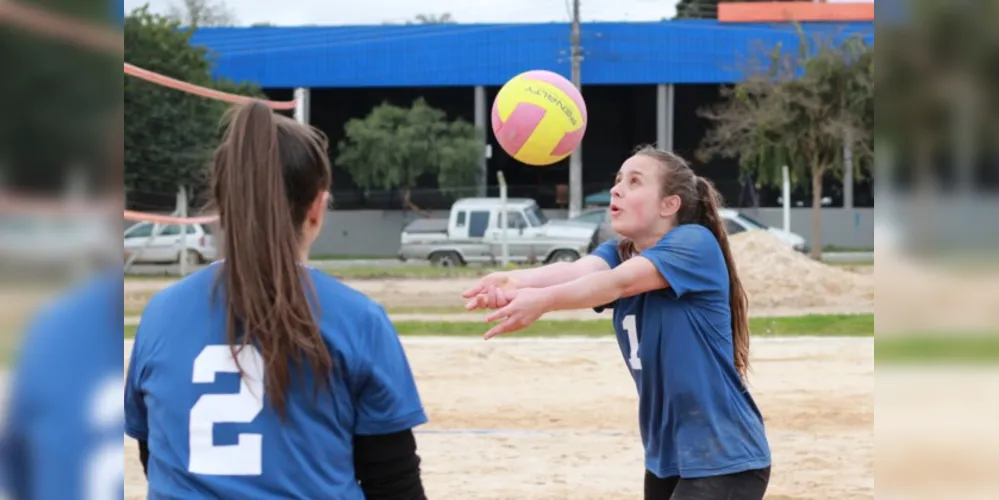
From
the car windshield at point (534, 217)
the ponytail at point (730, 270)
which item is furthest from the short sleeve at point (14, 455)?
the car windshield at point (534, 217)

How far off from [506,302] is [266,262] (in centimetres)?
156

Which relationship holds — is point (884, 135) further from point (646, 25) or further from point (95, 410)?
point (646, 25)

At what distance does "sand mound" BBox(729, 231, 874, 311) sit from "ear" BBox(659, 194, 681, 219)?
14436mm

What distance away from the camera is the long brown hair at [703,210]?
151 inches

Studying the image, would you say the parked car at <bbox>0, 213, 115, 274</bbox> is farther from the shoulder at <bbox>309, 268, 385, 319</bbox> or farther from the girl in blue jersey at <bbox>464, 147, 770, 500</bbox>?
the girl in blue jersey at <bbox>464, 147, 770, 500</bbox>

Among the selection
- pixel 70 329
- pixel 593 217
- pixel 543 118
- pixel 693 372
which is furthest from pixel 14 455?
pixel 593 217

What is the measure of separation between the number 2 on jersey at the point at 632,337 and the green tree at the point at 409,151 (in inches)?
1220

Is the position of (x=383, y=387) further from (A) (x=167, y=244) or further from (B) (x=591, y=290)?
(A) (x=167, y=244)

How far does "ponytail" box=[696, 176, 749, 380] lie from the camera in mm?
3898

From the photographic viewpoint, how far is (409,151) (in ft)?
114

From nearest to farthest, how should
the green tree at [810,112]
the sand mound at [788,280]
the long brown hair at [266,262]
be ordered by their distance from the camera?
1. the long brown hair at [266,262]
2. the sand mound at [788,280]
3. the green tree at [810,112]

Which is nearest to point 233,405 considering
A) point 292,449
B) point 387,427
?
point 292,449

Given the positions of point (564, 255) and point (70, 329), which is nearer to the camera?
point (70, 329)

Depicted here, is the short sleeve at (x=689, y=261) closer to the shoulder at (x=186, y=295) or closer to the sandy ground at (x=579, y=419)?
the shoulder at (x=186, y=295)
